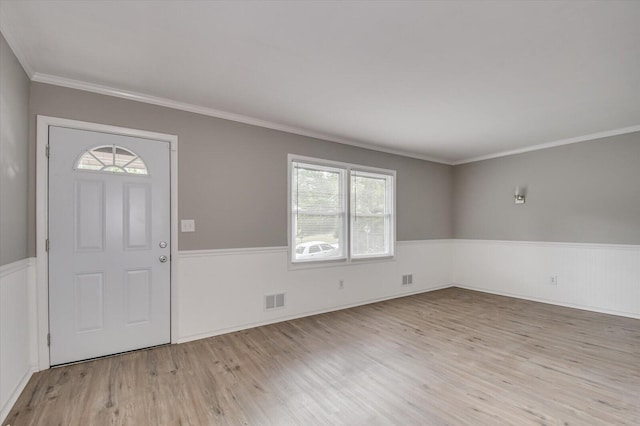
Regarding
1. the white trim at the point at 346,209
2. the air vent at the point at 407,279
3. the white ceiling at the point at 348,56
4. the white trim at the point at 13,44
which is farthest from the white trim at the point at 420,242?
the white trim at the point at 13,44

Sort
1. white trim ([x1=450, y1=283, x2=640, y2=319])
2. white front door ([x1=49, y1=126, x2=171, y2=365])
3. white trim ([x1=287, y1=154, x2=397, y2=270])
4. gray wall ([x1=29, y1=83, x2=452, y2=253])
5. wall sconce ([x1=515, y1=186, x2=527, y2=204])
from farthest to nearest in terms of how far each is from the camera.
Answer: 1. wall sconce ([x1=515, y1=186, x2=527, y2=204])
2. white trim ([x1=450, y1=283, x2=640, y2=319])
3. white trim ([x1=287, y1=154, x2=397, y2=270])
4. gray wall ([x1=29, y1=83, x2=452, y2=253])
5. white front door ([x1=49, y1=126, x2=171, y2=365])

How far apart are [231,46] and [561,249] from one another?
5.53 m

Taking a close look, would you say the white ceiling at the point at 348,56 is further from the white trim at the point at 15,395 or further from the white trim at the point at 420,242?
the white trim at the point at 15,395

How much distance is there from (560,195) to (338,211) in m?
3.63

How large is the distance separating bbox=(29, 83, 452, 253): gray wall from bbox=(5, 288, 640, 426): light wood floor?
120 cm

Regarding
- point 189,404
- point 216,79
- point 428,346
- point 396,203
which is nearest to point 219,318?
point 189,404

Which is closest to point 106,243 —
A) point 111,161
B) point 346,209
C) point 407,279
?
point 111,161

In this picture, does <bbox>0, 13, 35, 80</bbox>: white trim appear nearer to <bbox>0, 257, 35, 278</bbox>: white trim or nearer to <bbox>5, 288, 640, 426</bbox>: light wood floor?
<bbox>0, 257, 35, 278</bbox>: white trim

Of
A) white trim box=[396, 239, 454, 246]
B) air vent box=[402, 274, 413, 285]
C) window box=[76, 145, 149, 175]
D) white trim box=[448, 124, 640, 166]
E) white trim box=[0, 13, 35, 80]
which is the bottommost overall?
air vent box=[402, 274, 413, 285]

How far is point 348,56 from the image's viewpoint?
2.31 metres

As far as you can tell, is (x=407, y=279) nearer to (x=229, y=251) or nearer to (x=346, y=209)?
(x=346, y=209)

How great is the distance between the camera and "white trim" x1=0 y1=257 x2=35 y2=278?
6.52 feet

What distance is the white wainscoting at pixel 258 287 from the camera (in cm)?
325

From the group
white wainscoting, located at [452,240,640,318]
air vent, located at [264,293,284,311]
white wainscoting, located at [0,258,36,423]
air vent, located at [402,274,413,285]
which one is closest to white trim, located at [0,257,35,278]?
white wainscoting, located at [0,258,36,423]
